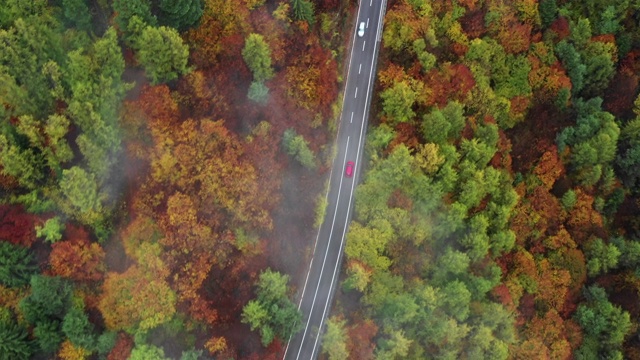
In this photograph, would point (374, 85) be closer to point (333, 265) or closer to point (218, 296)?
point (333, 265)

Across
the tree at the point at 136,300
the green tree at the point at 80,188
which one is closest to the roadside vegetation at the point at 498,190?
the tree at the point at 136,300

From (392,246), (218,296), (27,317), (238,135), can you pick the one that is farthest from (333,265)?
(27,317)

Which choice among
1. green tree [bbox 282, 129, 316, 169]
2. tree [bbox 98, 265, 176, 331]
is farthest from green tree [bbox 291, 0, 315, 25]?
tree [bbox 98, 265, 176, 331]

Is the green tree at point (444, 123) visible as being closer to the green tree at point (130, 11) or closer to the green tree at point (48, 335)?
the green tree at point (130, 11)

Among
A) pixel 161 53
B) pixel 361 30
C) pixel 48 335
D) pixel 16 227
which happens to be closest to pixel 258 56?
pixel 161 53

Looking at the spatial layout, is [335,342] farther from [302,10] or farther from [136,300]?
[302,10]

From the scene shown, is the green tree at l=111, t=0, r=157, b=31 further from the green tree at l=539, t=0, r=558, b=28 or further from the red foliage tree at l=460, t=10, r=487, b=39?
the green tree at l=539, t=0, r=558, b=28
